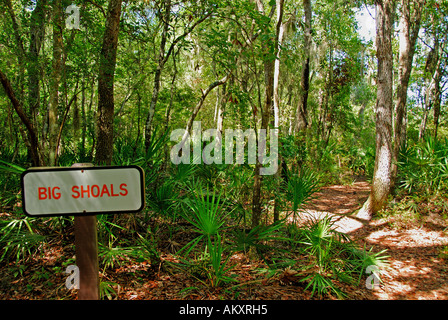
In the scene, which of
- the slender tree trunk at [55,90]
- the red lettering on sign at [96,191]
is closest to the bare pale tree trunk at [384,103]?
the slender tree trunk at [55,90]

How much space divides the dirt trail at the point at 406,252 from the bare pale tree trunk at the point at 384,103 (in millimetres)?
798

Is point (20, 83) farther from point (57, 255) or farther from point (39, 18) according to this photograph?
point (57, 255)

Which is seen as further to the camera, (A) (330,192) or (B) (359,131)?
(B) (359,131)

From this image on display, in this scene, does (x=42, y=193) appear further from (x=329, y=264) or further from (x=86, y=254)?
(x=329, y=264)

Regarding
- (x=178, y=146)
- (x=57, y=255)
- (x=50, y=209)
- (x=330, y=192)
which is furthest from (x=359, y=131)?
(x=50, y=209)

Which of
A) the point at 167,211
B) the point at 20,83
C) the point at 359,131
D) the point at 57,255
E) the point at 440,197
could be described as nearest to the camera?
the point at 57,255

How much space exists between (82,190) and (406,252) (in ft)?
21.3

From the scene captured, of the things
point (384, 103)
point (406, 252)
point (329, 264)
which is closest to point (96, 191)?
point (329, 264)

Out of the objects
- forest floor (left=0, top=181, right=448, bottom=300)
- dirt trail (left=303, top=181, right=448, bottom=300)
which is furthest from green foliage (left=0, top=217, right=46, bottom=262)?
dirt trail (left=303, top=181, right=448, bottom=300)

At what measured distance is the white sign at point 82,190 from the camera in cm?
142

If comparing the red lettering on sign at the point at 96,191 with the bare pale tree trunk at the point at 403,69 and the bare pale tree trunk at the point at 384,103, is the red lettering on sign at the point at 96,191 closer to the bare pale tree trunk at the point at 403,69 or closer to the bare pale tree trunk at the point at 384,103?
the bare pale tree trunk at the point at 384,103

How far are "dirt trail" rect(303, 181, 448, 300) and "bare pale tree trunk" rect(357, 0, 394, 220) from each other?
2.62ft

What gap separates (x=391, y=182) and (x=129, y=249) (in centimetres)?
672

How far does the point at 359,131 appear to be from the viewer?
2173cm
